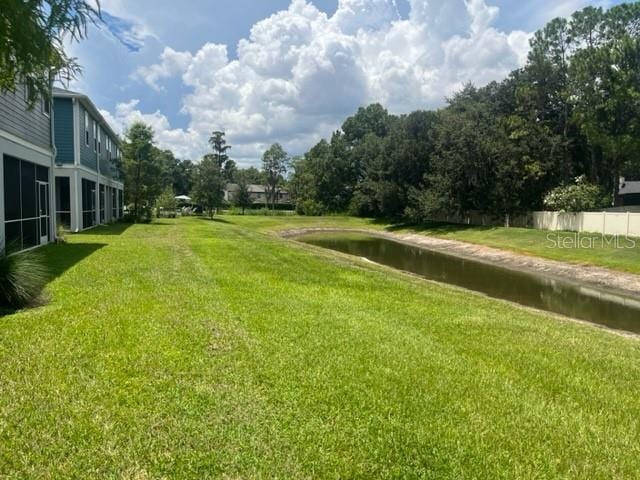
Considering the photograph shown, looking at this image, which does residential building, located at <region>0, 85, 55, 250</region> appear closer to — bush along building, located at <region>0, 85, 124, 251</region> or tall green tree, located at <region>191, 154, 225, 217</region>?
bush along building, located at <region>0, 85, 124, 251</region>

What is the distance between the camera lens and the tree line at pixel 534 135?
27.3 meters

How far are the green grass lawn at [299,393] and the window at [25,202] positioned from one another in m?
6.31

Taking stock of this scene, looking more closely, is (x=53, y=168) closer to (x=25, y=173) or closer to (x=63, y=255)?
(x=25, y=173)

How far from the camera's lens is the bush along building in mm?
11977

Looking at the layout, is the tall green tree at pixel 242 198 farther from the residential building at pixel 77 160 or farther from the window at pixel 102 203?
the residential building at pixel 77 160

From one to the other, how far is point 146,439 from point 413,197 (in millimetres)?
38092

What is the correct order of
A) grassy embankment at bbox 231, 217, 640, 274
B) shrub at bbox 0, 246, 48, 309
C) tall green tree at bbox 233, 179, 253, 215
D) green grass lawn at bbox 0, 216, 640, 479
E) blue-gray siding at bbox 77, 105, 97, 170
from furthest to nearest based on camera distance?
tall green tree at bbox 233, 179, 253, 215, blue-gray siding at bbox 77, 105, 97, 170, grassy embankment at bbox 231, 217, 640, 274, shrub at bbox 0, 246, 48, 309, green grass lawn at bbox 0, 216, 640, 479

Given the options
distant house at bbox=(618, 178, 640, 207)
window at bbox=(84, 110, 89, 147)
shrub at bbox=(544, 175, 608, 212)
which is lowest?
shrub at bbox=(544, 175, 608, 212)

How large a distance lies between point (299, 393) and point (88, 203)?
2249 cm

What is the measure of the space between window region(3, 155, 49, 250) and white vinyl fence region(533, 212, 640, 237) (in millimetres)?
24718

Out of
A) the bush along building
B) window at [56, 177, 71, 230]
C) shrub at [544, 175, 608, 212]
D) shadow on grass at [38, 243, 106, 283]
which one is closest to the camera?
shadow on grass at [38, 243, 106, 283]

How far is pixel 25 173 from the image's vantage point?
43.8 ft

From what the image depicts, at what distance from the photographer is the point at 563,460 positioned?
307 centimetres

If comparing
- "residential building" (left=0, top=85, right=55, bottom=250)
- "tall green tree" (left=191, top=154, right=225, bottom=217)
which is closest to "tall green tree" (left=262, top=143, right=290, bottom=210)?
"tall green tree" (left=191, top=154, right=225, bottom=217)
